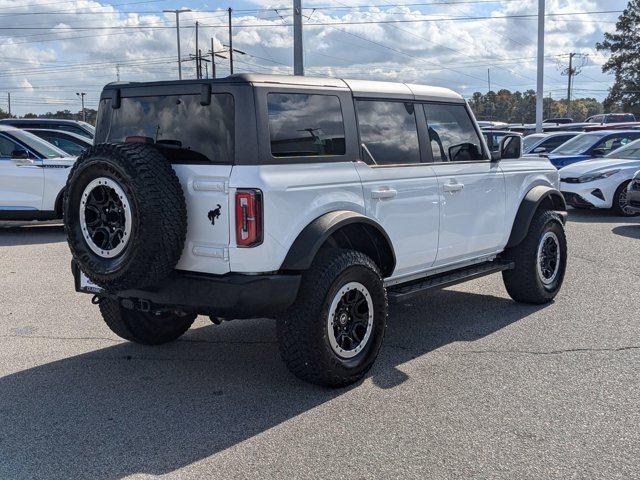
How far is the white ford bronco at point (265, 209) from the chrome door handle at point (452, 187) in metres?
0.04

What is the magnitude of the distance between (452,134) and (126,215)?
118 inches

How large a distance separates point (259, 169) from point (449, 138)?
7.57 ft

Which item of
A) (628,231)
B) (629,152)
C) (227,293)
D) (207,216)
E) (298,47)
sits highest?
(298,47)

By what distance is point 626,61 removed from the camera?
7400 centimetres

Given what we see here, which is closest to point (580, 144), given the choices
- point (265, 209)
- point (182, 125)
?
point (182, 125)

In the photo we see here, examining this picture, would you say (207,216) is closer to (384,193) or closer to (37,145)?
(384,193)

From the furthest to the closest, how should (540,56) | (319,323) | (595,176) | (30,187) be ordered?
(540,56)
(595,176)
(30,187)
(319,323)

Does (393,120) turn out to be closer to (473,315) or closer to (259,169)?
(259,169)

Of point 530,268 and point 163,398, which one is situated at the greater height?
point 530,268

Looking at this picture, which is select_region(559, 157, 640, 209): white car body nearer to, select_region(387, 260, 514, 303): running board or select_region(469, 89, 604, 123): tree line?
select_region(387, 260, 514, 303): running board

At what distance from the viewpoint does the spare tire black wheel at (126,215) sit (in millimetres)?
4027

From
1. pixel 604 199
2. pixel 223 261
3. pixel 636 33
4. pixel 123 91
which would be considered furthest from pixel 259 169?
pixel 636 33

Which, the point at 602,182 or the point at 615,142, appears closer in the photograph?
the point at 602,182

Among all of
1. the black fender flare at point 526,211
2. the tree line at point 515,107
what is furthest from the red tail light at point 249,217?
the tree line at point 515,107
